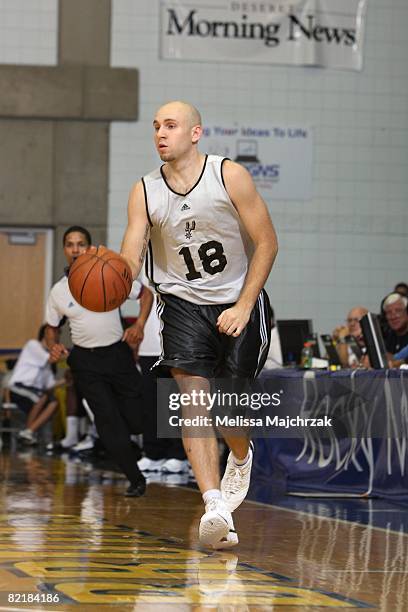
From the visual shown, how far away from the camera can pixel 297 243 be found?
635 inches

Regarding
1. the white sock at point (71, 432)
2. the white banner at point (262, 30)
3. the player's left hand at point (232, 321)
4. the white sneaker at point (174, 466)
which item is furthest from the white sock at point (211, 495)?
the white banner at point (262, 30)

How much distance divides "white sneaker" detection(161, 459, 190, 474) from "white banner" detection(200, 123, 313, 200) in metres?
6.31

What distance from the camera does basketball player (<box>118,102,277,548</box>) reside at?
17.9ft

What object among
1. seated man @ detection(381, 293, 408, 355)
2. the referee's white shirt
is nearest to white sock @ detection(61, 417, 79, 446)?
seated man @ detection(381, 293, 408, 355)

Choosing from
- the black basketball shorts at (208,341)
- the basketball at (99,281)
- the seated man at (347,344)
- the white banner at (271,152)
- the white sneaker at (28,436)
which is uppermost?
the white banner at (271,152)

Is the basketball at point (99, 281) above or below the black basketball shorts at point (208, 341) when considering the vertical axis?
above

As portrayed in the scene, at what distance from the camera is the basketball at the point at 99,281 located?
500 centimetres

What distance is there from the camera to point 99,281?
4.98 m

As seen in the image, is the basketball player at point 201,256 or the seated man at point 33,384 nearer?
the basketball player at point 201,256

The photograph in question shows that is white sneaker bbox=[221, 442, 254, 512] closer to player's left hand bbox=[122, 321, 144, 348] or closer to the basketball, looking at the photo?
the basketball

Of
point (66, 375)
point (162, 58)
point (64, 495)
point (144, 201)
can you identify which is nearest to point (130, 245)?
point (144, 201)

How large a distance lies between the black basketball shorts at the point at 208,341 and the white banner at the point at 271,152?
10401 millimetres

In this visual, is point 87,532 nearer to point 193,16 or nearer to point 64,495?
point 64,495

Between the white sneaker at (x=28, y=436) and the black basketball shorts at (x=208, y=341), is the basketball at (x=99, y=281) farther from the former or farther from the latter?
the white sneaker at (x=28, y=436)
